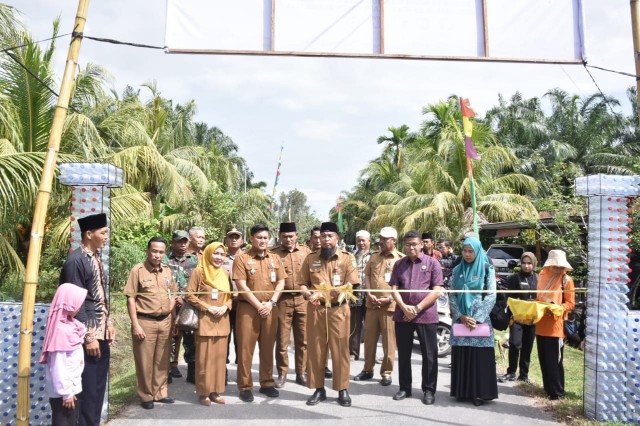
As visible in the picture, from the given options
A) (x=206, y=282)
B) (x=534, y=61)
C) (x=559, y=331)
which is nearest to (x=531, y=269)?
(x=559, y=331)

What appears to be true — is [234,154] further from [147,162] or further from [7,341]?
[7,341]

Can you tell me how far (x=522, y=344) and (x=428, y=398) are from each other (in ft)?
5.43

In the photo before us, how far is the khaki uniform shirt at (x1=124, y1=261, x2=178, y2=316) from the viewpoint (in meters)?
5.71

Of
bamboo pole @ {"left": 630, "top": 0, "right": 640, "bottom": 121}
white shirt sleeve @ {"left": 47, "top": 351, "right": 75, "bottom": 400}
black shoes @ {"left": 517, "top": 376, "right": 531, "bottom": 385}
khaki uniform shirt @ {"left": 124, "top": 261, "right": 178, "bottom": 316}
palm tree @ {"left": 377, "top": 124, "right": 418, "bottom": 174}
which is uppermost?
palm tree @ {"left": 377, "top": 124, "right": 418, "bottom": 174}

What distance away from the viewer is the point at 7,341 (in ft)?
15.7

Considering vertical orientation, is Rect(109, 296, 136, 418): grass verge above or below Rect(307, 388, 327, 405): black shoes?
below

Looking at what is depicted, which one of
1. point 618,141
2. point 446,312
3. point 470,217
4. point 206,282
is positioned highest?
point 618,141

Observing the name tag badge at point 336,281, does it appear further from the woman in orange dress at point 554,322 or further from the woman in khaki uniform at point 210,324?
the woman in orange dress at point 554,322

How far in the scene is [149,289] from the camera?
575 cm

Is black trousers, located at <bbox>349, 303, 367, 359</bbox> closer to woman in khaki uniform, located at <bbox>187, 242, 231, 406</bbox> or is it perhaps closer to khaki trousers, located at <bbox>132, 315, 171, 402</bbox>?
woman in khaki uniform, located at <bbox>187, 242, 231, 406</bbox>

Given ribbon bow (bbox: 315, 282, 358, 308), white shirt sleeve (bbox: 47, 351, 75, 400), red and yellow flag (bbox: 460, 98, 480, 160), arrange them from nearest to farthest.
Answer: white shirt sleeve (bbox: 47, 351, 75, 400) < ribbon bow (bbox: 315, 282, 358, 308) < red and yellow flag (bbox: 460, 98, 480, 160)

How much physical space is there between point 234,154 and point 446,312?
148ft

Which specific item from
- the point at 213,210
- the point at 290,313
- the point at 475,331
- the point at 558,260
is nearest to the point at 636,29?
the point at 558,260

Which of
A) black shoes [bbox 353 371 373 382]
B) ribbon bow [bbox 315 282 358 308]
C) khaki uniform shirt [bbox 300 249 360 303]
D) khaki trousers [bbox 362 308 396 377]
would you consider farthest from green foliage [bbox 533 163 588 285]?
ribbon bow [bbox 315 282 358 308]
